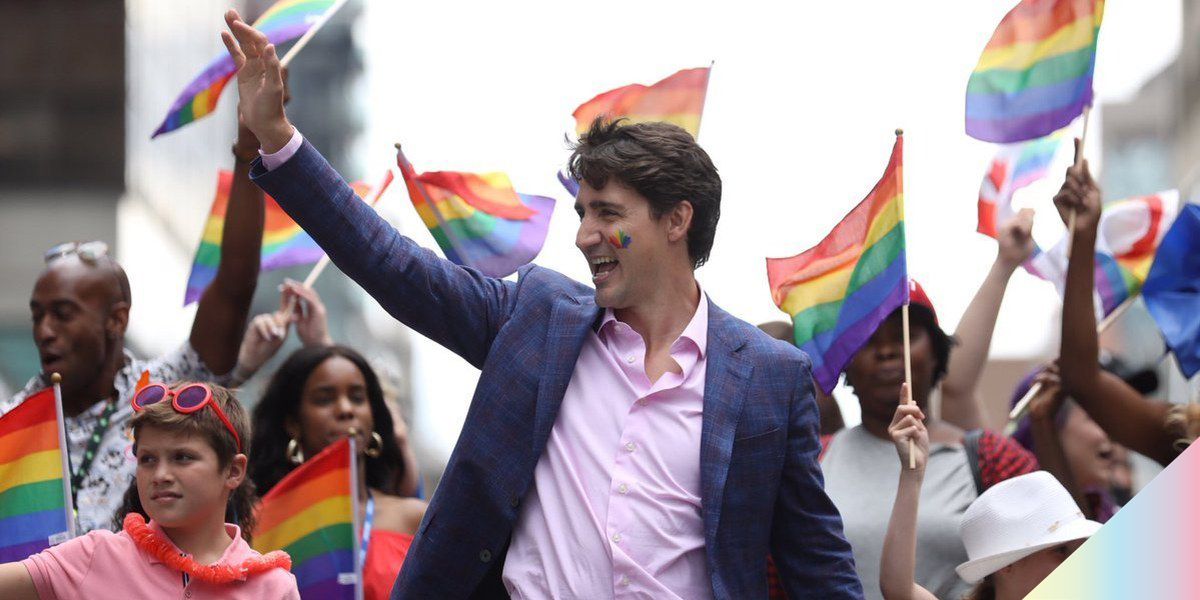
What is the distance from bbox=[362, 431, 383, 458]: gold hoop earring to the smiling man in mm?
2182

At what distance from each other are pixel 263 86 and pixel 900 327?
2.61 metres

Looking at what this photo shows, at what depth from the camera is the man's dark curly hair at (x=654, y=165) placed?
488 cm

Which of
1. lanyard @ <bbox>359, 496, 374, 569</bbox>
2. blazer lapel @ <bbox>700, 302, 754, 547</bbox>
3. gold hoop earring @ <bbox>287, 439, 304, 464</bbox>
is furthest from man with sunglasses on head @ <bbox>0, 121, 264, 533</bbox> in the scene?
blazer lapel @ <bbox>700, 302, 754, 547</bbox>

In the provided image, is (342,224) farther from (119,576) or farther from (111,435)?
(111,435)

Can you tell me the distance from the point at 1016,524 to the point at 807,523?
85cm

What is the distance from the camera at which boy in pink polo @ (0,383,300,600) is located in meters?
Result: 4.68

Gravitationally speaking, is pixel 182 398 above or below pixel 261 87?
below

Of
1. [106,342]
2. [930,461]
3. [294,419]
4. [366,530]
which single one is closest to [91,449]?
[106,342]

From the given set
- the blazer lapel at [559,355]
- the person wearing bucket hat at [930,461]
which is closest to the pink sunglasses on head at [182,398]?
the blazer lapel at [559,355]

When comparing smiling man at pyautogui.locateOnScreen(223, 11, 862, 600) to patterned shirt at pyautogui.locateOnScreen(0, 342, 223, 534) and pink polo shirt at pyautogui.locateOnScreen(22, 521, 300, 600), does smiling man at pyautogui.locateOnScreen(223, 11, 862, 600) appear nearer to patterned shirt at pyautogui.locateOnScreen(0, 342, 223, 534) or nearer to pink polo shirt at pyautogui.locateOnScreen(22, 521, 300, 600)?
pink polo shirt at pyautogui.locateOnScreen(22, 521, 300, 600)

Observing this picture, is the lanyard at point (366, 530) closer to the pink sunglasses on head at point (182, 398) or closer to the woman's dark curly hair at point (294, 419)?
the woman's dark curly hair at point (294, 419)

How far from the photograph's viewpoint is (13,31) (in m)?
37.1

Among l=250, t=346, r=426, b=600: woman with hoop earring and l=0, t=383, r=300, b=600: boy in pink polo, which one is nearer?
l=0, t=383, r=300, b=600: boy in pink polo

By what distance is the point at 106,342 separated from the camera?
6285 mm
